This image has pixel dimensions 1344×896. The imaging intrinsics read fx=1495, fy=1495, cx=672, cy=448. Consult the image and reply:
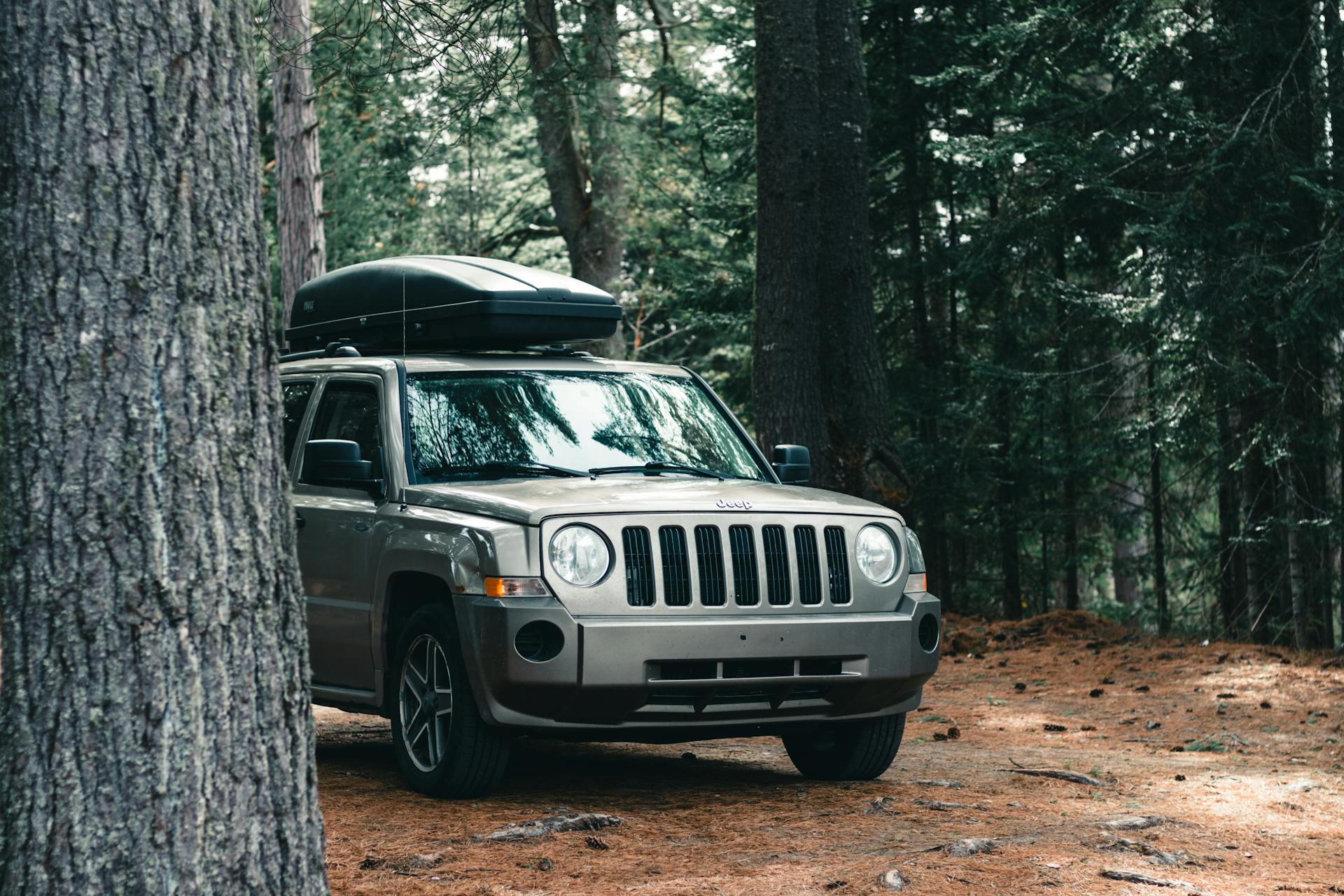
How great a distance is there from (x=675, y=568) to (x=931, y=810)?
1.63 m

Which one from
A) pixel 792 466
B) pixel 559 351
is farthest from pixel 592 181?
pixel 792 466

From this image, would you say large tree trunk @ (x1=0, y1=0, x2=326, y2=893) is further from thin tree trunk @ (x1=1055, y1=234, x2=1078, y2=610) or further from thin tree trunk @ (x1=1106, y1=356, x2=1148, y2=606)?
thin tree trunk @ (x1=1106, y1=356, x2=1148, y2=606)

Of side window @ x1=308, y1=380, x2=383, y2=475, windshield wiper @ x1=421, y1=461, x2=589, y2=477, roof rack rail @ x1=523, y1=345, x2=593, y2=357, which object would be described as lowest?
windshield wiper @ x1=421, y1=461, x2=589, y2=477

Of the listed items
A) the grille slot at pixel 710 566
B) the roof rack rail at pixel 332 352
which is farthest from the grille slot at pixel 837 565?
the roof rack rail at pixel 332 352

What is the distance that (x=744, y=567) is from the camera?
6969 millimetres

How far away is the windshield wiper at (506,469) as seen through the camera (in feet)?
24.8

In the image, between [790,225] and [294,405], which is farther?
[790,225]

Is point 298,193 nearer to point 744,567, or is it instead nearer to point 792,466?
point 792,466

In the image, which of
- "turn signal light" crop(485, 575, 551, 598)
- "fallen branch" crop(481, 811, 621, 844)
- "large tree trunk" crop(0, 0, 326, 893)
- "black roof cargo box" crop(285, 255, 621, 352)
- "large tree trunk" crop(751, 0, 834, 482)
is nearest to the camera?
"large tree trunk" crop(0, 0, 326, 893)

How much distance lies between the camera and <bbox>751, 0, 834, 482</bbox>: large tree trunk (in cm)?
1330

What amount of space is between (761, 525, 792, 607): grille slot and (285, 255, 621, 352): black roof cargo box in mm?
1835

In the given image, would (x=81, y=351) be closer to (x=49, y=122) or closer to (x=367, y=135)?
(x=49, y=122)

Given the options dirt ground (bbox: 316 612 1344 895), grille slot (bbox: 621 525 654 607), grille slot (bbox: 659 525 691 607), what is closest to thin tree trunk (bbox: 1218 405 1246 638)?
dirt ground (bbox: 316 612 1344 895)

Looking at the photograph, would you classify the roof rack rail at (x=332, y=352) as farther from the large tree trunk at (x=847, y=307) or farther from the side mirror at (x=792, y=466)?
the large tree trunk at (x=847, y=307)
